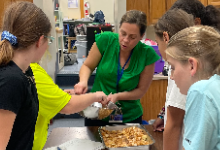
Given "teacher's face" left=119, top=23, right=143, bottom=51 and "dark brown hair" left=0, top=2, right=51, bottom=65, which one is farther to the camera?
"teacher's face" left=119, top=23, right=143, bottom=51

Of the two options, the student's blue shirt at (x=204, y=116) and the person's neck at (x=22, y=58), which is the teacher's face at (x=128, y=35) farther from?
the student's blue shirt at (x=204, y=116)

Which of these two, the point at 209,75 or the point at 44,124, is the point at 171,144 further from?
the point at 44,124

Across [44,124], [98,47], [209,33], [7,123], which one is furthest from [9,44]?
[98,47]

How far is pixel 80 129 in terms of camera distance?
1531 millimetres

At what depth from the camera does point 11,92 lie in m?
0.78

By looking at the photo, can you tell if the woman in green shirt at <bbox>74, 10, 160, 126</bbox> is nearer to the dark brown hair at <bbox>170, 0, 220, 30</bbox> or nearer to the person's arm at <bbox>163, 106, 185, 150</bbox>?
the dark brown hair at <bbox>170, 0, 220, 30</bbox>

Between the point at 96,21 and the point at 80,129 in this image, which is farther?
the point at 96,21

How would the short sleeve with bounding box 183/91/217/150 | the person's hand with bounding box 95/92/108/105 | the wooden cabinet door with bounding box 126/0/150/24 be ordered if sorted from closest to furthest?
the short sleeve with bounding box 183/91/217/150, the person's hand with bounding box 95/92/108/105, the wooden cabinet door with bounding box 126/0/150/24

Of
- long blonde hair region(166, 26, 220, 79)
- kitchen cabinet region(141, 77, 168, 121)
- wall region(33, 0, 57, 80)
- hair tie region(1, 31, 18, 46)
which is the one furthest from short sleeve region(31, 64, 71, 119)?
kitchen cabinet region(141, 77, 168, 121)

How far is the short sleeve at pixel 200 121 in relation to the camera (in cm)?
64

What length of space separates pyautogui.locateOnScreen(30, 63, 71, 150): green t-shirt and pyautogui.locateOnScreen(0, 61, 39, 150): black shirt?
26cm

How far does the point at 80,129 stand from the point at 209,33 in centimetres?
104

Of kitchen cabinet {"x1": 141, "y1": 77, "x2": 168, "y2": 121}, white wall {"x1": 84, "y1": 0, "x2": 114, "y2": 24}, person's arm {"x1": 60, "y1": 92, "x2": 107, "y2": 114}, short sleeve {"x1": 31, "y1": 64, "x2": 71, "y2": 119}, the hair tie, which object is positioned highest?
white wall {"x1": 84, "y1": 0, "x2": 114, "y2": 24}

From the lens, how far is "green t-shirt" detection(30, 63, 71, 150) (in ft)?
3.96
